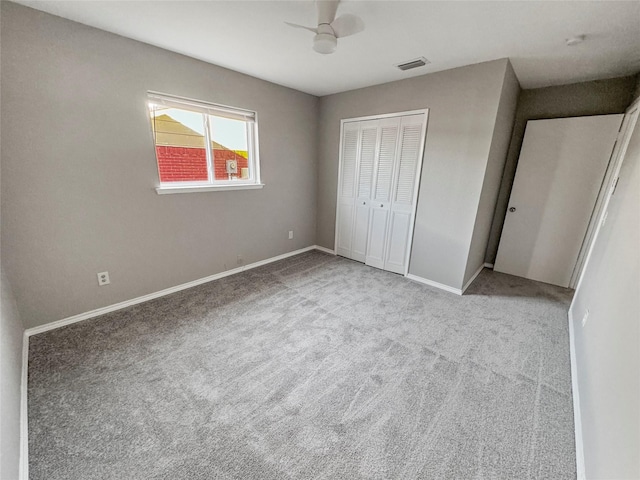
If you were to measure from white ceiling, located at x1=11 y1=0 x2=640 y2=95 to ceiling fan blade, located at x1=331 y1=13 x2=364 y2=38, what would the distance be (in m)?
0.12

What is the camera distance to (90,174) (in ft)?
7.10

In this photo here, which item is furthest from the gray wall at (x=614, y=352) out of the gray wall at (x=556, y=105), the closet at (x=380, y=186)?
the closet at (x=380, y=186)

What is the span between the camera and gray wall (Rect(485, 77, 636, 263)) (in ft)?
9.25

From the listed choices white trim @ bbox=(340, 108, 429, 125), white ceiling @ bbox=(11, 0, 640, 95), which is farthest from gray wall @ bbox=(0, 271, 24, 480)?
white trim @ bbox=(340, 108, 429, 125)

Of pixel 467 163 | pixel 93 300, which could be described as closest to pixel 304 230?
pixel 467 163

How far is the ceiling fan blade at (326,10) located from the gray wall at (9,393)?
2512 mm

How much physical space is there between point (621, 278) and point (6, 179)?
13.2ft

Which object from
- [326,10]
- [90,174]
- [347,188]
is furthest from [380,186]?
[90,174]

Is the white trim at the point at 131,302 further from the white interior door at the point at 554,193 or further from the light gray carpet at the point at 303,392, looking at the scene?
the white interior door at the point at 554,193

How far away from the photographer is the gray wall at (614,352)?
3.11ft

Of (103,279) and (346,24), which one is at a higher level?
(346,24)

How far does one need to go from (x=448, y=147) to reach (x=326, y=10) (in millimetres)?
1904

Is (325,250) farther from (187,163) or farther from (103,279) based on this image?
(103,279)

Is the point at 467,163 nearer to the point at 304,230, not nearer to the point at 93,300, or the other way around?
the point at 304,230
